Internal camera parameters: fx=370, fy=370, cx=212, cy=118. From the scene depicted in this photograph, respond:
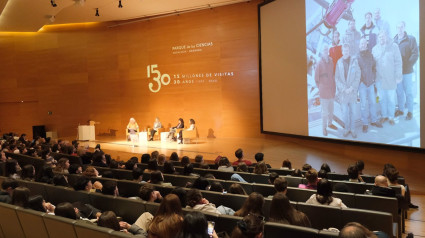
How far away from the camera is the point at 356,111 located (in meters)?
7.88

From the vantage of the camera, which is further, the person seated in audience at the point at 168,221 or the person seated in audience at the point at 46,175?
the person seated in audience at the point at 46,175

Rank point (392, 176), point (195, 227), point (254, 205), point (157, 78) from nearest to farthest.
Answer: point (195, 227), point (254, 205), point (392, 176), point (157, 78)

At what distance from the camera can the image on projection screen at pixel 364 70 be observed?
673cm

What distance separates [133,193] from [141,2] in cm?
867

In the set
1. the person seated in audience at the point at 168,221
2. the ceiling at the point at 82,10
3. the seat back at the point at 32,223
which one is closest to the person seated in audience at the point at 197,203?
the person seated in audience at the point at 168,221

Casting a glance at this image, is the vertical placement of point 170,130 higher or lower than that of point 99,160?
higher

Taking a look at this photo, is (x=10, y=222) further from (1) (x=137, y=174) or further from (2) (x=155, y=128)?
(2) (x=155, y=128)

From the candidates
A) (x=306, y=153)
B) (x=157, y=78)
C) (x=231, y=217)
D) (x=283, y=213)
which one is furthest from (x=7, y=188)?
(x=157, y=78)

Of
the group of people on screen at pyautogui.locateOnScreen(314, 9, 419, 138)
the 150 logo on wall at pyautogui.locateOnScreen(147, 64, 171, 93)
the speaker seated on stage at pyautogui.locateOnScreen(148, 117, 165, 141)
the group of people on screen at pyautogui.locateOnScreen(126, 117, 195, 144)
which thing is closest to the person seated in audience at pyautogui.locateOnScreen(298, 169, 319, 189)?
the group of people on screen at pyautogui.locateOnScreen(314, 9, 419, 138)

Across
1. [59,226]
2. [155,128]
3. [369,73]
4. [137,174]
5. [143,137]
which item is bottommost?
[59,226]

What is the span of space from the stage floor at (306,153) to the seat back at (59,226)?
378 centimetres

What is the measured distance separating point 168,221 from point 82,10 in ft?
38.2

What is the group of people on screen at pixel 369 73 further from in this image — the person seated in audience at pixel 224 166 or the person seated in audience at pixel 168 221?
the person seated in audience at pixel 168 221

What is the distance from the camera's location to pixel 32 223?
317cm
